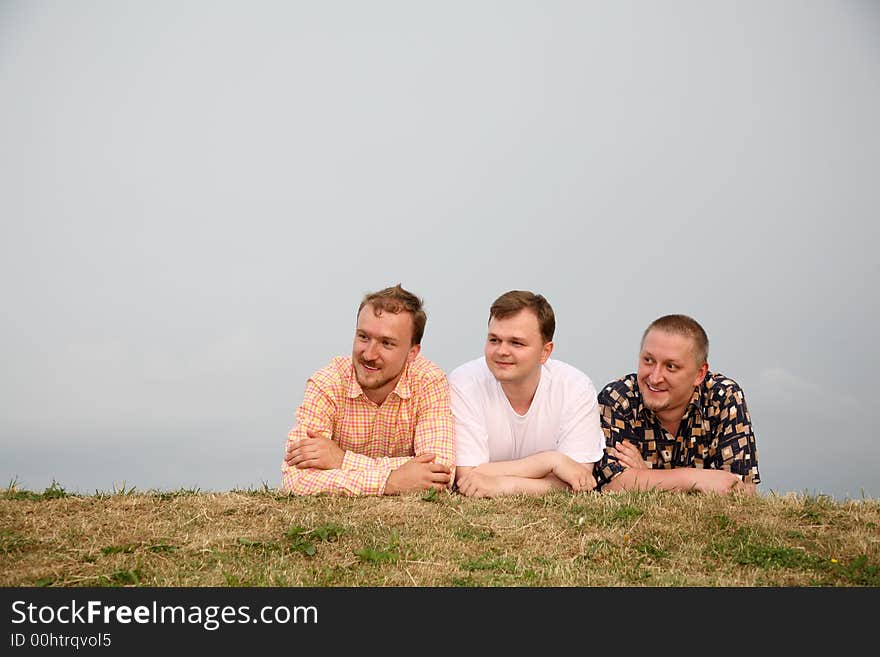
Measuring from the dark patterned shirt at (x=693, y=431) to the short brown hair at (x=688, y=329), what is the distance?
49 cm

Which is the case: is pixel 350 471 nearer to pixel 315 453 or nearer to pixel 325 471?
pixel 325 471

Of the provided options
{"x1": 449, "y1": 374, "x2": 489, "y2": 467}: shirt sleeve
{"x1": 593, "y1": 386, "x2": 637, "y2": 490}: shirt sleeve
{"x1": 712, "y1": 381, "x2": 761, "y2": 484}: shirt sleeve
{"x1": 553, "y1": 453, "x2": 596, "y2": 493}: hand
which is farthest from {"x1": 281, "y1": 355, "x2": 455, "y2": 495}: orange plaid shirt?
{"x1": 712, "y1": 381, "x2": 761, "y2": 484}: shirt sleeve

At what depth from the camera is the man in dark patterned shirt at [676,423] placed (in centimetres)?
883

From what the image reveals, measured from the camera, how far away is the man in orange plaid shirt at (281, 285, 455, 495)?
28.4ft

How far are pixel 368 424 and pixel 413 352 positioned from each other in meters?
0.87

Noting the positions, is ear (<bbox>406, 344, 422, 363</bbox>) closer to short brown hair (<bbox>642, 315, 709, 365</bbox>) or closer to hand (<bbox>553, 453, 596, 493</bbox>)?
hand (<bbox>553, 453, 596, 493</bbox>)

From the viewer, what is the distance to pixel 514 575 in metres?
6.15

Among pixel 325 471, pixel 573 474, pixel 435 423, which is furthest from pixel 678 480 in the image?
pixel 325 471

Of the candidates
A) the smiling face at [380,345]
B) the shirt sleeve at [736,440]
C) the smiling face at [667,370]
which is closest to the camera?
the smiling face at [380,345]

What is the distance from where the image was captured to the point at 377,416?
9070 mm

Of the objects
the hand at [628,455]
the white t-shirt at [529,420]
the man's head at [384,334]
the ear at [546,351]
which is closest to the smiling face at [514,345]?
the ear at [546,351]

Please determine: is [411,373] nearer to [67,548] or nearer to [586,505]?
[586,505]

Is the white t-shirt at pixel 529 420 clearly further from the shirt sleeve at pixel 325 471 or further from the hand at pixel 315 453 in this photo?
the hand at pixel 315 453
